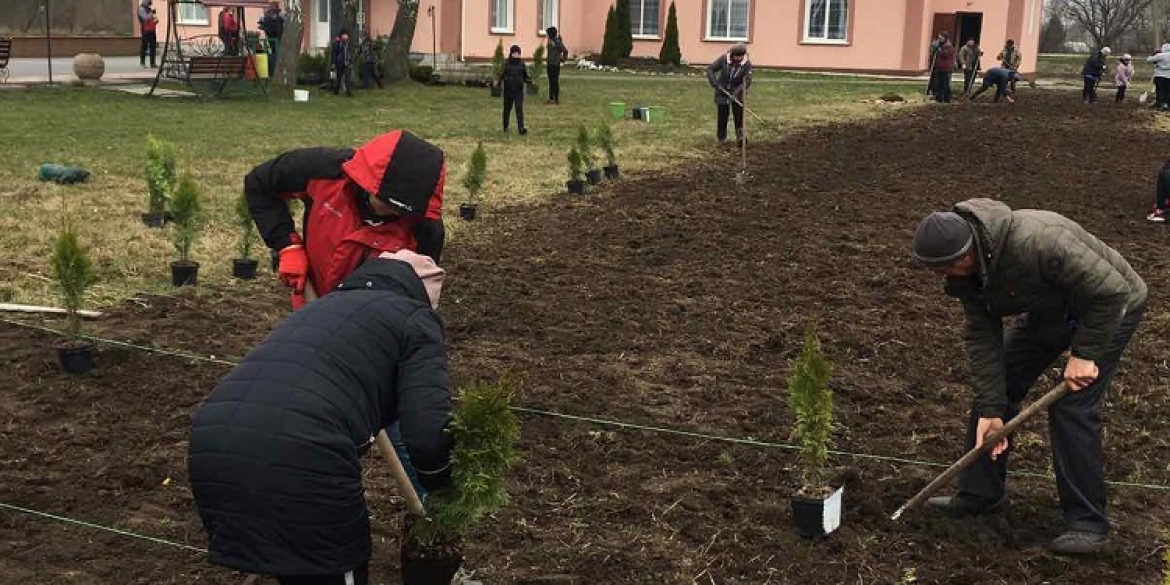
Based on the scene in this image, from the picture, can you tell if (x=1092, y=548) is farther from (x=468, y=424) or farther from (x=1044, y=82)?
(x=1044, y=82)

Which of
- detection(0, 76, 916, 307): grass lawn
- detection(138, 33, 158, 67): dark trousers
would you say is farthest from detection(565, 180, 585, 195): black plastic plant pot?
detection(138, 33, 158, 67): dark trousers

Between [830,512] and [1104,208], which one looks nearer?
[830,512]

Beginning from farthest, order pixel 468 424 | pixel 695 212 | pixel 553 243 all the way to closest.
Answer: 1. pixel 695 212
2. pixel 553 243
3. pixel 468 424

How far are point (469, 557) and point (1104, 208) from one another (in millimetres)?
10410

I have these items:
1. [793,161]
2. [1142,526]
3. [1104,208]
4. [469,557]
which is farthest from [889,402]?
[793,161]

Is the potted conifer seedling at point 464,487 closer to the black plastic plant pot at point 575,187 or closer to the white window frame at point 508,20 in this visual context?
the black plastic plant pot at point 575,187

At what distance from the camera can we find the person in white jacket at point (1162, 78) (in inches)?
1090

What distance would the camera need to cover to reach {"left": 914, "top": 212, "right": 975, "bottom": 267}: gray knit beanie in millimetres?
4098

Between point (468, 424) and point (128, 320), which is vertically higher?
point (468, 424)

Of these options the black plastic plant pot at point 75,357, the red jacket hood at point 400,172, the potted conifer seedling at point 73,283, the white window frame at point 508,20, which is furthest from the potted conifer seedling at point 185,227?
the white window frame at point 508,20

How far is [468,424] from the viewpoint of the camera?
315 cm

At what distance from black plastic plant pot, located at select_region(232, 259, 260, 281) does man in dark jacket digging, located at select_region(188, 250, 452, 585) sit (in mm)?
5930

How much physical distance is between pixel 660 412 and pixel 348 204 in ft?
7.93

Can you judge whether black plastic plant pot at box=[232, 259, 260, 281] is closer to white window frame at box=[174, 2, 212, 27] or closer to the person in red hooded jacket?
the person in red hooded jacket
